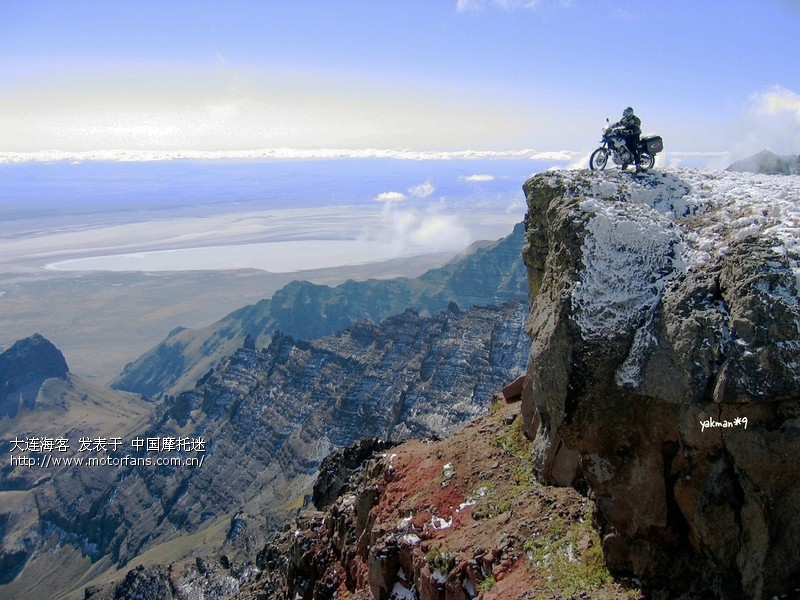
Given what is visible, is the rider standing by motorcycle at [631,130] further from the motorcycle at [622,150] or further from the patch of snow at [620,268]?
the patch of snow at [620,268]

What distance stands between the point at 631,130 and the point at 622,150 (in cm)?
84

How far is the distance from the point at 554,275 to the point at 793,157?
100985mm

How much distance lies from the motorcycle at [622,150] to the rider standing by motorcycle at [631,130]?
9 centimetres

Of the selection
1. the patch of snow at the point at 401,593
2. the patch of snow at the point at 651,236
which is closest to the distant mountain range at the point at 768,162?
the patch of snow at the point at 651,236

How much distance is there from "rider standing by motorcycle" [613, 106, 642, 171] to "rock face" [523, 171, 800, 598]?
18.3ft

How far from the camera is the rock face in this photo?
53.4 ft

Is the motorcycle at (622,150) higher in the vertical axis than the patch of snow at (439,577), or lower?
higher

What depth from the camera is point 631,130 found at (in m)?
27.5

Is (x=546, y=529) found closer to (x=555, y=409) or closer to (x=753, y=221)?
(x=555, y=409)

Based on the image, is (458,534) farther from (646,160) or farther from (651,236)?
A: (646,160)

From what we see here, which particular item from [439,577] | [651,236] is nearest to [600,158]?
[651,236]

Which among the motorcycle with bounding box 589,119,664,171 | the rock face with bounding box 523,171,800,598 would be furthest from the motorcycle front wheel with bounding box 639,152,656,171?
the rock face with bounding box 523,171,800,598

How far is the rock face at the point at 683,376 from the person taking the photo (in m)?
16.3

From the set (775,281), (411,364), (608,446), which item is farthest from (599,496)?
(411,364)
